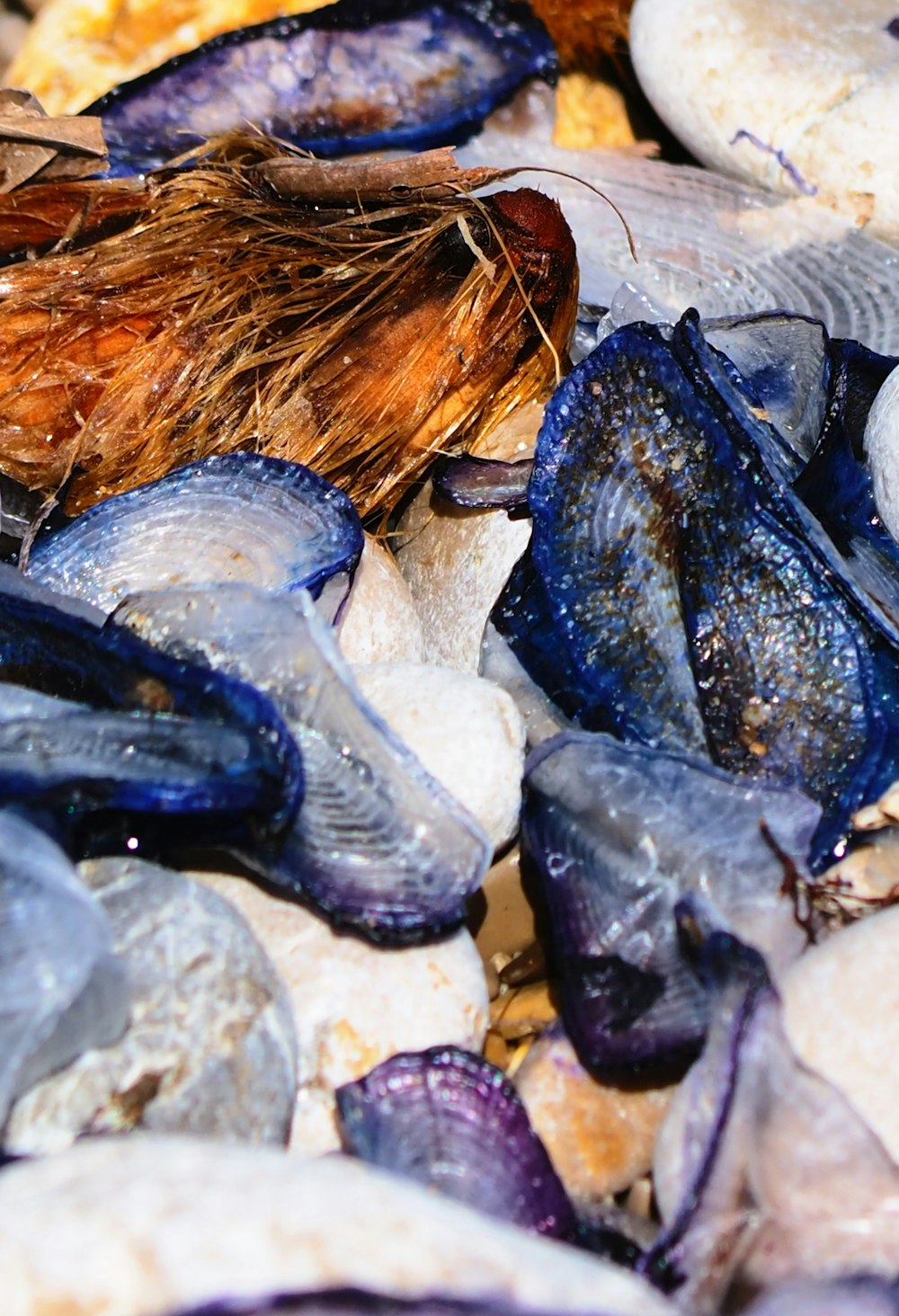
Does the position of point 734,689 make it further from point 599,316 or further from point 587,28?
point 587,28

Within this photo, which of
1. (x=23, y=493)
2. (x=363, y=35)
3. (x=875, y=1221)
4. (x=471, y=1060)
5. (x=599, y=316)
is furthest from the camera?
(x=363, y=35)

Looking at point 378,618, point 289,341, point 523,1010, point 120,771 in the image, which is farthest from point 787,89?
point 120,771

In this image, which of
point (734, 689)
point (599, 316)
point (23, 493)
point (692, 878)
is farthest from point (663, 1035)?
point (599, 316)

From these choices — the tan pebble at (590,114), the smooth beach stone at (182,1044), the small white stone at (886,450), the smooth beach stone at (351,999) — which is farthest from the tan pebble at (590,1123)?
the tan pebble at (590,114)

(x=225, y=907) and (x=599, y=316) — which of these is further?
(x=599, y=316)

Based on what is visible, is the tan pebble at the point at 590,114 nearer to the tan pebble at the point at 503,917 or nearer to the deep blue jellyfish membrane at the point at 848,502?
the deep blue jellyfish membrane at the point at 848,502

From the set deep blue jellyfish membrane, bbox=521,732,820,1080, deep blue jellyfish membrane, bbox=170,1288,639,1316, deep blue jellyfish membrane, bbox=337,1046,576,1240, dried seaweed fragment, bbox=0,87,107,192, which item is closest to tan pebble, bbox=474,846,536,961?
deep blue jellyfish membrane, bbox=521,732,820,1080

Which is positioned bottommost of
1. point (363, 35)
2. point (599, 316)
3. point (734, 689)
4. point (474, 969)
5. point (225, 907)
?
point (474, 969)

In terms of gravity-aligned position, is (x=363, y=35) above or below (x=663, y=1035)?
above
